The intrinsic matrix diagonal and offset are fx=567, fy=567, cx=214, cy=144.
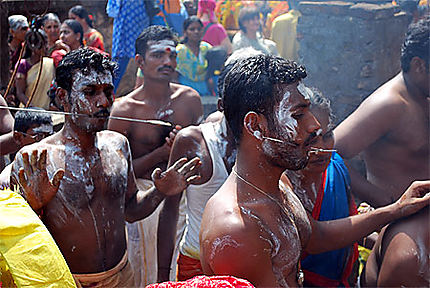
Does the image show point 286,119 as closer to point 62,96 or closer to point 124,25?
point 62,96

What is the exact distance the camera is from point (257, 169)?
216 cm

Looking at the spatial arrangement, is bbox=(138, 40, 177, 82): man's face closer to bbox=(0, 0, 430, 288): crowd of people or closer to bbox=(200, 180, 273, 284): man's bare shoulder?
bbox=(0, 0, 430, 288): crowd of people

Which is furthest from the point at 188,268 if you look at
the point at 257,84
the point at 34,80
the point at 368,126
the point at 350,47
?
the point at 350,47

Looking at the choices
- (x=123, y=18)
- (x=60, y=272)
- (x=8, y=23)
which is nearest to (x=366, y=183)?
(x=60, y=272)

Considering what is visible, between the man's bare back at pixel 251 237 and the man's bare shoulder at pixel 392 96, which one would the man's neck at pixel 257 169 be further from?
the man's bare shoulder at pixel 392 96

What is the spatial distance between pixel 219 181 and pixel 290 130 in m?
0.93

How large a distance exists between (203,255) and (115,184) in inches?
34.8

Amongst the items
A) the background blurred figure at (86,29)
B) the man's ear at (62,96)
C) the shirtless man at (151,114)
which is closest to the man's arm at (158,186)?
the man's ear at (62,96)

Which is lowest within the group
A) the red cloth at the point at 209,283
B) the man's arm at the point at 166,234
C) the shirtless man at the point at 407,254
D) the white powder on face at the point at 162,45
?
the man's arm at the point at 166,234

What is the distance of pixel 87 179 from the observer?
2639 millimetres

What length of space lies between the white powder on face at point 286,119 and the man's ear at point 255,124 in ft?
0.20

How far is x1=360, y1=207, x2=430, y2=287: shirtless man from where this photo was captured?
8.14 feet

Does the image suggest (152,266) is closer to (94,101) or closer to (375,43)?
(94,101)

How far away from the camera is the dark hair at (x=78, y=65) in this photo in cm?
268
